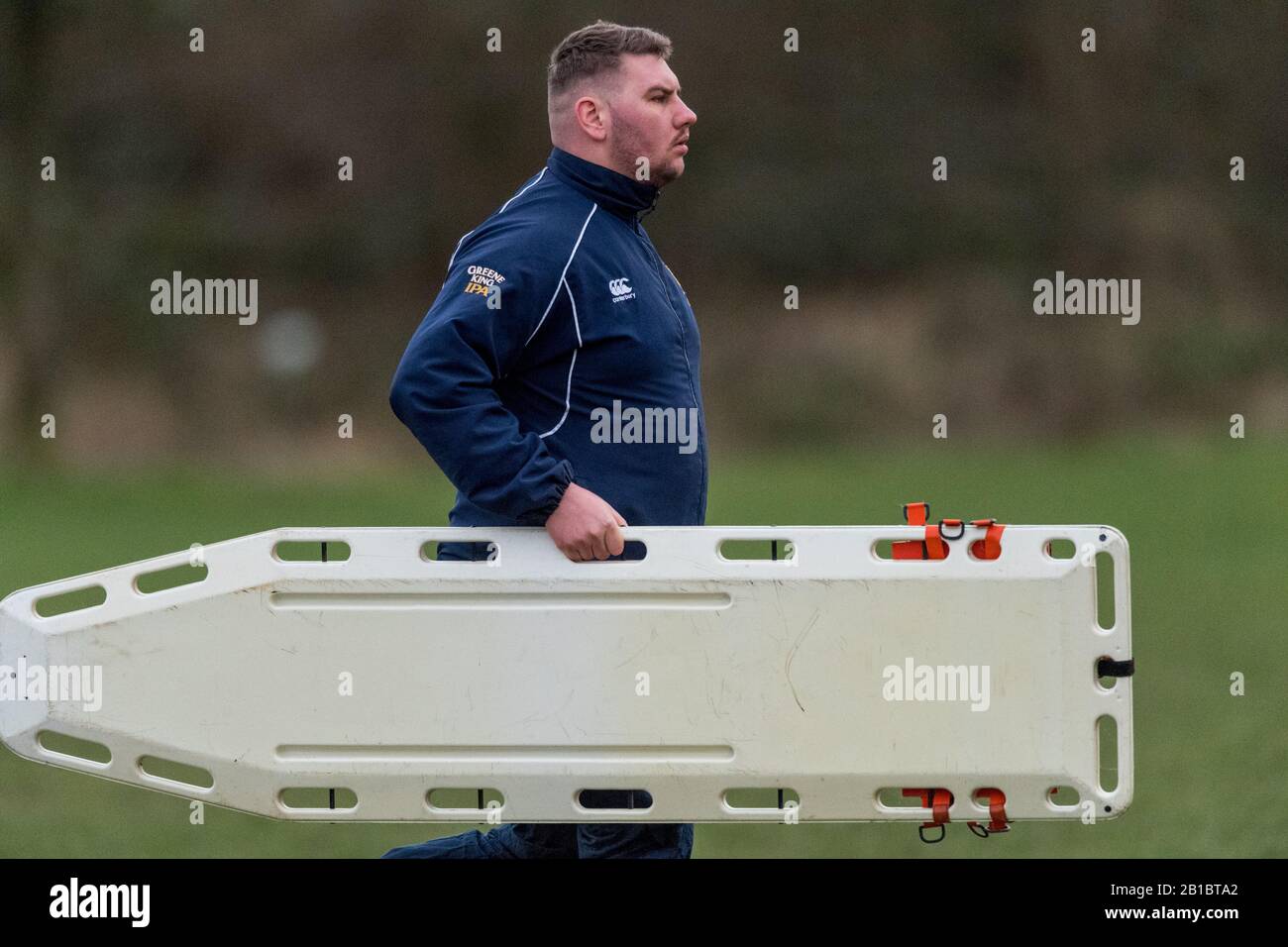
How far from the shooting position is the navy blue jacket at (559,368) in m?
4.00

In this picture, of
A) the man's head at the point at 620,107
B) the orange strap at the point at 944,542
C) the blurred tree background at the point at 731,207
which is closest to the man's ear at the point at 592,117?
the man's head at the point at 620,107

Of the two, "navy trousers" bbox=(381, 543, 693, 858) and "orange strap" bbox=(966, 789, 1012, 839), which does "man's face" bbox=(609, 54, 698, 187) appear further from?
"orange strap" bbox=(966, 789, 1012, 839)

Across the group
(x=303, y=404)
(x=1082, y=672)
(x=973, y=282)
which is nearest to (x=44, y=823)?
(x=1082, y=672)

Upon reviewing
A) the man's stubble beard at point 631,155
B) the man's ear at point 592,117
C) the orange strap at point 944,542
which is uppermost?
the man's ear at point 592,117

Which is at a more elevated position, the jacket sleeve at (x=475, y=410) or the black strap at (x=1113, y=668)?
the jacket sleeve at (x=475, y=410)

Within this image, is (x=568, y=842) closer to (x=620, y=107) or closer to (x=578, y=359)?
(x=578, y=359)

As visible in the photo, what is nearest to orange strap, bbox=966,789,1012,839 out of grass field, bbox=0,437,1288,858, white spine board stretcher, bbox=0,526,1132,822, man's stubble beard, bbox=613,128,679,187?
white spine board stretcher, bbox=0,526,1132,822

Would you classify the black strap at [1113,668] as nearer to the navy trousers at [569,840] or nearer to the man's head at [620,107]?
the navy trousers at [569,840]

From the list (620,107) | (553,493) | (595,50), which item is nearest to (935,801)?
(553,493)

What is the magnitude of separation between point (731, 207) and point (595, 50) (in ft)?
82.3

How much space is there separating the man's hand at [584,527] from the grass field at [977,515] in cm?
242

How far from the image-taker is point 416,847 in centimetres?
437

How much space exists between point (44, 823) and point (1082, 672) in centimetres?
426

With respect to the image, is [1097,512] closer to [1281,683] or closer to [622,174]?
[1281,683]
